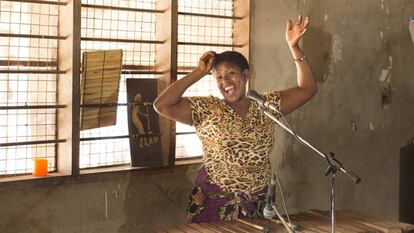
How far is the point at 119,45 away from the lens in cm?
382

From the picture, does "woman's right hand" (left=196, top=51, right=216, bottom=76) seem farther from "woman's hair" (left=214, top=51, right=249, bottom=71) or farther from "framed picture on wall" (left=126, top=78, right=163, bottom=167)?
"framed picture on wall" (left=126, top=78, right=163, bottom=167)

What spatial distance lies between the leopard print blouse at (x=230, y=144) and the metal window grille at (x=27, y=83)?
104 centimetres

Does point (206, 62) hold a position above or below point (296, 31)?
below

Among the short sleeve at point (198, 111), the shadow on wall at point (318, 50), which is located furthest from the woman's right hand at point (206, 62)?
the shadow on wall at point (318, 50)

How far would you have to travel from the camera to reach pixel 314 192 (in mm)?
4688

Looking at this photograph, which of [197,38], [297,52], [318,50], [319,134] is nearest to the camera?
[297,52]

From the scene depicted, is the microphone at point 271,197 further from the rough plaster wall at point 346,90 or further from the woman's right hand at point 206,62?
the rough plaster wall at point 346,90

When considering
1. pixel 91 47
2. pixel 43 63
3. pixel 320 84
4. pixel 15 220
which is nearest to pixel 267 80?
pixel 320 84

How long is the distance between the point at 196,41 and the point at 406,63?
222 centimetres

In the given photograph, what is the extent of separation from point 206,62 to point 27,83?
1.23 metres

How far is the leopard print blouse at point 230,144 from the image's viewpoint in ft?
10.3

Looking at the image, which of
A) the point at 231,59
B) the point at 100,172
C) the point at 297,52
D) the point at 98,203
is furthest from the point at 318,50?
the point at 98,203

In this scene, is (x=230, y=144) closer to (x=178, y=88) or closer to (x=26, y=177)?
(x=178, y=88)

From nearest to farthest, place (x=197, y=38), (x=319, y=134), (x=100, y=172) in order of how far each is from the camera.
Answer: (x=100, y=172)
(x=197, y=38)
(x=319, y=134)
